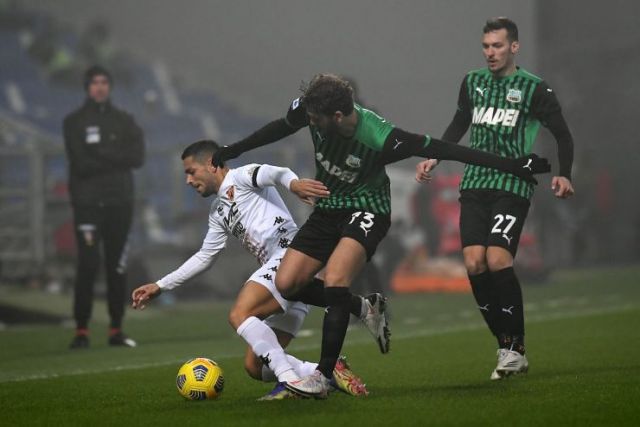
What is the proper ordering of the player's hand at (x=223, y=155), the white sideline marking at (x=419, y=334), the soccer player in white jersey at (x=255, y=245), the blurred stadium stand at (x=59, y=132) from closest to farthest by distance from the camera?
the soccer player in white jersey at (x=255, y=245)
the player's hand at (x=223, y=155)
the white sideline marking at (x=419, y=334)
the blurred stadium stand at (x=59, y=132)

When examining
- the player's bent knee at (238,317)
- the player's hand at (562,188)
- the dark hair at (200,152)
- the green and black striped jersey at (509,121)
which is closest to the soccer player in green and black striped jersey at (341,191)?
the player's bent knee at (238,317)

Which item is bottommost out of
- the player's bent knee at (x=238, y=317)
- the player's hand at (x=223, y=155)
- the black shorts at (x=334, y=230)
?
the player's bent knee at (x=238, y=317)

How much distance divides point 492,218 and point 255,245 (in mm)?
1393

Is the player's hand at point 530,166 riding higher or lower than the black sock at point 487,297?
higher

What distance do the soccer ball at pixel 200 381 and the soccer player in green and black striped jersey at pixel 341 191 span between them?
0.57 metres

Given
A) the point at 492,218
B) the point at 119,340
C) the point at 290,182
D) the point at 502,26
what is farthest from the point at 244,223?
the point at 119,340

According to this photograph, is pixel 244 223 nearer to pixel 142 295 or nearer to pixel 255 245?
pixel 255 245

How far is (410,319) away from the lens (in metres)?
13.4

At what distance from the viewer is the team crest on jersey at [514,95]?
7500 mm

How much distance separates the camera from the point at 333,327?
6.55 metres

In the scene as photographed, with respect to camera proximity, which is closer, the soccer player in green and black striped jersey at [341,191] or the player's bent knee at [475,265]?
the soccer player in green and black striped jersey at [341,191]

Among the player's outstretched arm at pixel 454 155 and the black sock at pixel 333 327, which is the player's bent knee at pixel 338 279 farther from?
the player's outstretched arm at pixel 454 155

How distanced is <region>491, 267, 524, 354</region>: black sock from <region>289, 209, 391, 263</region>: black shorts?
969mm

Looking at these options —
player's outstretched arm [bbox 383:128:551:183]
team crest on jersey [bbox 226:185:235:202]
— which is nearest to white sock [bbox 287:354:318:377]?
team crest on jersey [bbox 226:185:235:202]
